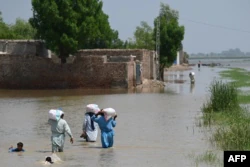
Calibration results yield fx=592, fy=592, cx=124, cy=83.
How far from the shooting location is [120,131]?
1862 centimetres

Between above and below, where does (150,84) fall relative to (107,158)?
above

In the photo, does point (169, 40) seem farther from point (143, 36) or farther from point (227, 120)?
point (227, 120)

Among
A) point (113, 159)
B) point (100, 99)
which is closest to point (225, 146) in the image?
point (113, 159)

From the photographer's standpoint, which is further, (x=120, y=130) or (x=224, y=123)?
(x=120, y=130)

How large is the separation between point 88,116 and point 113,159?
2916mm

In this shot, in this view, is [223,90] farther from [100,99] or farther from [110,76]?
[110,76]

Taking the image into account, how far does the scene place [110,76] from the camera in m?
38.8

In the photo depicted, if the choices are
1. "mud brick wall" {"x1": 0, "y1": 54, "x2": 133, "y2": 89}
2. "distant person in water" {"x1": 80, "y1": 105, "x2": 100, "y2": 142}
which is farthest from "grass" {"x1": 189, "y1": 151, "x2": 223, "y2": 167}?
"mud brick wall" {"x1": 0, "y1": 54, "x2": 133, "y2": 89}

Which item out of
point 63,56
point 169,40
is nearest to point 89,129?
point 63,56

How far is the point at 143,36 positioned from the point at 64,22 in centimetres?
3437

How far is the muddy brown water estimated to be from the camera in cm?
1362

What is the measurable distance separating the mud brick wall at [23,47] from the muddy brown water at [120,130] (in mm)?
8246

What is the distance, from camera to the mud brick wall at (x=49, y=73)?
3903cm

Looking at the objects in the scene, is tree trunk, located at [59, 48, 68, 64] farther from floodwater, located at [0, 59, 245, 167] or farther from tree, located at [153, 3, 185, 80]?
tree, located at [153, 3, 185, 80]
